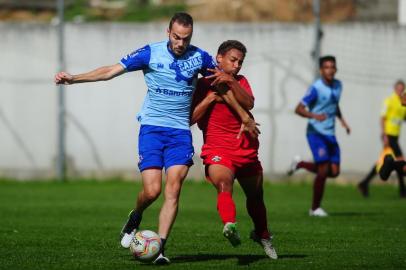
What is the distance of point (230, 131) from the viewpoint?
10.0 m

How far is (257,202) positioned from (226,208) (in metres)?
0.82

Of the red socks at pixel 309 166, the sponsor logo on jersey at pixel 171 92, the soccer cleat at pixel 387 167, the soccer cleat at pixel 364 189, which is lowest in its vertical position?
the soccer cleat at pixel 364 189

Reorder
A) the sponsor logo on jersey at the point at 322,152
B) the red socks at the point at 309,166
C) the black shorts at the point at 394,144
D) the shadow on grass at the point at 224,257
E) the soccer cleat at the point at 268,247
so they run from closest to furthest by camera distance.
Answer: the shadow on grass at the point at 224,257, the soccer cleat at the point at 268,247, the sponsor logo on jersey at the point at 322,152, the red socks at the point at 309,166, the black shorts at the point at 394,144

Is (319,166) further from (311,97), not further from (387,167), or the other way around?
(387,167)

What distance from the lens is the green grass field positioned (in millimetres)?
9953

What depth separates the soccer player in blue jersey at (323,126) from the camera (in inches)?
650

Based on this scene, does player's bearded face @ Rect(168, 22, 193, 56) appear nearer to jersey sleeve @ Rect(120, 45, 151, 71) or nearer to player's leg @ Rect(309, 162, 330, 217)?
jersey sleeve @ Rect(120, 45, 151, 71)

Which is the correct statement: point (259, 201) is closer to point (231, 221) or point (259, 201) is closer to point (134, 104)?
point (231, 221)

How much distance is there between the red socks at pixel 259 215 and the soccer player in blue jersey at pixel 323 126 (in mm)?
6287

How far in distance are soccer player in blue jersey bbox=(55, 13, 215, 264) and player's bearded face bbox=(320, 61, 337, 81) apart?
6696mm

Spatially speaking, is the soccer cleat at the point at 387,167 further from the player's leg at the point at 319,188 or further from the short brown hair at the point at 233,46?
the short brown hair at the point at 233,46

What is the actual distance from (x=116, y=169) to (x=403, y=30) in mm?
7340

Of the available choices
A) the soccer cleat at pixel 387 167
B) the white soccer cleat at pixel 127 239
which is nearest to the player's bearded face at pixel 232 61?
the white soccer cleat at pixel 127 239

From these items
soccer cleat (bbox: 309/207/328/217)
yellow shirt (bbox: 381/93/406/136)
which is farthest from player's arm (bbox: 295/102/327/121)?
yellow shirt (bbox: 381/93/406/136)
